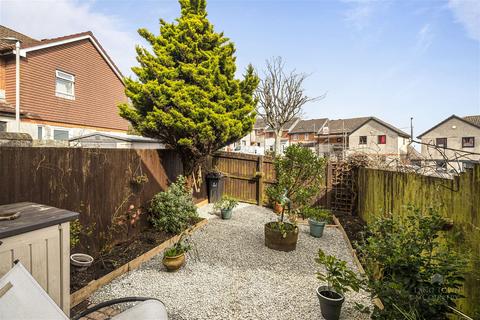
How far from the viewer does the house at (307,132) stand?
3784cm

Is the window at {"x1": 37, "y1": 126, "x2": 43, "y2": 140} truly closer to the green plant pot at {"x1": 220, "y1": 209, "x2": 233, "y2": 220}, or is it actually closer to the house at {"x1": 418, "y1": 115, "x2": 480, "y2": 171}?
the green plant pot at {"x1": 220, "y1": 209, "x2": 233, "y2": 220}

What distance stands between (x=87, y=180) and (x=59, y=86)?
1098 cm

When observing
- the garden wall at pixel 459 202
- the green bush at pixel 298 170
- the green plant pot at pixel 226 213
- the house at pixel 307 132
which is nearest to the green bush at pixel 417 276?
the garden wall at pixel 459 202

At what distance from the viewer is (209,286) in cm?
356

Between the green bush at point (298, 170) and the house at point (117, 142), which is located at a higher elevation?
the house at point (117, 142)

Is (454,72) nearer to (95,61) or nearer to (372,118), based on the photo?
(95,61)

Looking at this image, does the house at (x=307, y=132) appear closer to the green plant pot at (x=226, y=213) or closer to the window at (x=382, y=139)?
the window at (x=382, y=139)

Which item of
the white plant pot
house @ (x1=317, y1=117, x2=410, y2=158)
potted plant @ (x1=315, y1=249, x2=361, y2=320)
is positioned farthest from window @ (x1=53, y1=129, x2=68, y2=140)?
house @ (x1=317, y1=117, x2=410, y2=158)

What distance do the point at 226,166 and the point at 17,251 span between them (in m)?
7.60

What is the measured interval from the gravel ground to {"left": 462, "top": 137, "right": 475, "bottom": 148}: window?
3208 cm

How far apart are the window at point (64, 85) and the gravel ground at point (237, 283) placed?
11282mm

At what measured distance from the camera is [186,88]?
585 centimetres

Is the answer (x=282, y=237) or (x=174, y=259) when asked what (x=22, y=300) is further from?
(x=282, y=237)

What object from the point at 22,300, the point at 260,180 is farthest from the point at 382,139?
the point at 22,300
